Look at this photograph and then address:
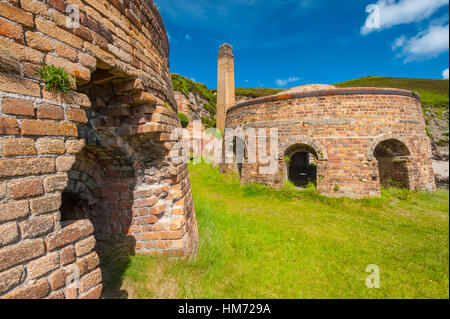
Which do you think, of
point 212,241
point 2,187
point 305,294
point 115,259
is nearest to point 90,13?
point 2,187

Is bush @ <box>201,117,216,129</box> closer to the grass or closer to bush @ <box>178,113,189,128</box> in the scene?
bush @ <box>178,113,189,128</box>

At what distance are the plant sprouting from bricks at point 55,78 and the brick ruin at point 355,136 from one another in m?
7.47

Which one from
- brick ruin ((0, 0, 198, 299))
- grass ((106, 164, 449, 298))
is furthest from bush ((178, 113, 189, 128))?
brick ruin ((0, 0, 198, 299))

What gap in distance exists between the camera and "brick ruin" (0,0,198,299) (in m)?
1.45

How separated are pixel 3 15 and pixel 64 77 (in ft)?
1.57

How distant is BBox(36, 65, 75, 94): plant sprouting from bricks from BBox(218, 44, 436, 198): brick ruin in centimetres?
747

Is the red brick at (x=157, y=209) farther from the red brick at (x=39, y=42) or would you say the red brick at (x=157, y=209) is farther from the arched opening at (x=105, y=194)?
the red brick at (x=39, y=42)

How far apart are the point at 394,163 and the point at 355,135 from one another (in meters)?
2.65

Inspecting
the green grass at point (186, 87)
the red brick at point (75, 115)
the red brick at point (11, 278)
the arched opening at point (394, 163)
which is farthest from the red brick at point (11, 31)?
the green grass at point (186, 87)

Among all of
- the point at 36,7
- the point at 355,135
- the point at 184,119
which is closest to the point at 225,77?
the point at 184,119

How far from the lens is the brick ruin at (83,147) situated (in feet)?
4.76

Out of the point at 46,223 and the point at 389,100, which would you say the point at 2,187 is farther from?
the point at 389,100

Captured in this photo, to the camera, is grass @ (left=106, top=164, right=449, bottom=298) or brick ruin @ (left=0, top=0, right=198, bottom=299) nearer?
brick ruin @ (left=0, top=0, right=198, bottom=299)

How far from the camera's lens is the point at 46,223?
1.61 m
